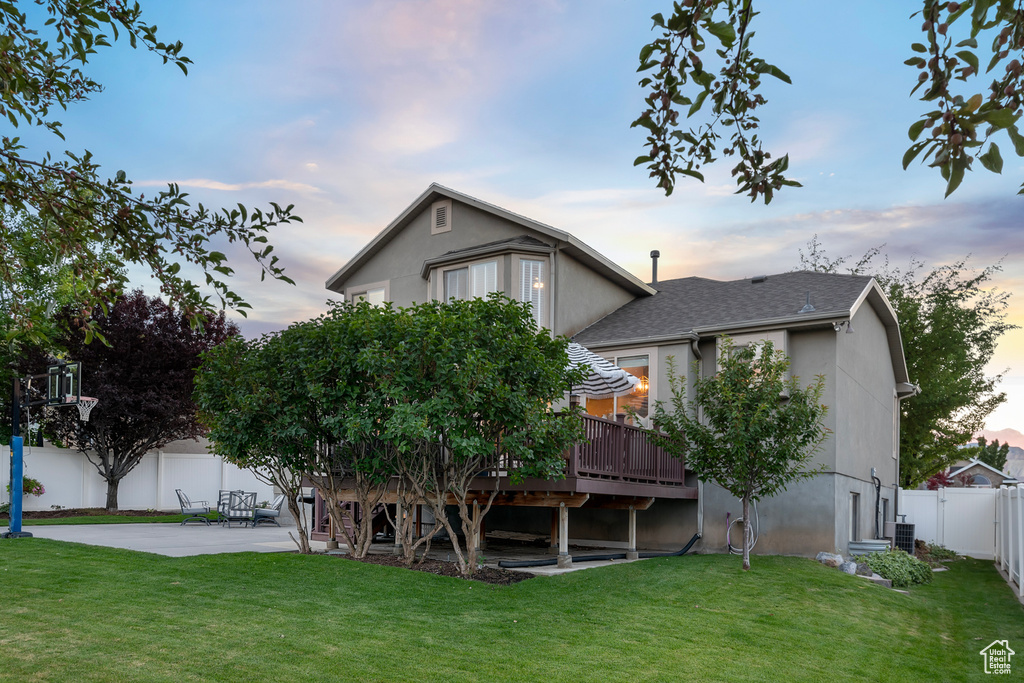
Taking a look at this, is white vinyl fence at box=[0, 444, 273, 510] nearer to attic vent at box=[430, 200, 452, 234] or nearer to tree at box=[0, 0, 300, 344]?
attic vent at box=[430, 200, 452, 234]

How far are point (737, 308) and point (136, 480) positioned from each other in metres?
20.2

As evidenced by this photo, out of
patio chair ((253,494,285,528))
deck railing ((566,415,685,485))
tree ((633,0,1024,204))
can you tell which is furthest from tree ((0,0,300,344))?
patio chair ((253,494,285,528))

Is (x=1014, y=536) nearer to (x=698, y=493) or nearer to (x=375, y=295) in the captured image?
(x=698, y=493)

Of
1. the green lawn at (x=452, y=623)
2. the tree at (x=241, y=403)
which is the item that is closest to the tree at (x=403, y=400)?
the tree at (x=241, y=403)

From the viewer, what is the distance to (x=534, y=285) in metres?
17.3

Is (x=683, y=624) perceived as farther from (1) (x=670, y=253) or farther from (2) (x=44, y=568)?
(1) (x=670, y=253)

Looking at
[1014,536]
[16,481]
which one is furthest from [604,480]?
[16,481]

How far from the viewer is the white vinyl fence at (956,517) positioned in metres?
21.0

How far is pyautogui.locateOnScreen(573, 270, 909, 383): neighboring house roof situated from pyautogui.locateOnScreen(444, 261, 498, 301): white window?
2348mm

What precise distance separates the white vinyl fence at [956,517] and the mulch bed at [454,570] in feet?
46.7

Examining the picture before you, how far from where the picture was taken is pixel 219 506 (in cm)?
2109

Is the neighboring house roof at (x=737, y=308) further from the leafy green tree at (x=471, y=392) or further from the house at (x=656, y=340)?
the leafy green tree at (x=471, y=392)

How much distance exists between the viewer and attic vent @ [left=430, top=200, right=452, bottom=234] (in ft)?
62.4

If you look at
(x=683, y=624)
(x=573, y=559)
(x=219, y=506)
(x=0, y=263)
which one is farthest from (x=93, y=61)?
(x=219, y=506)
